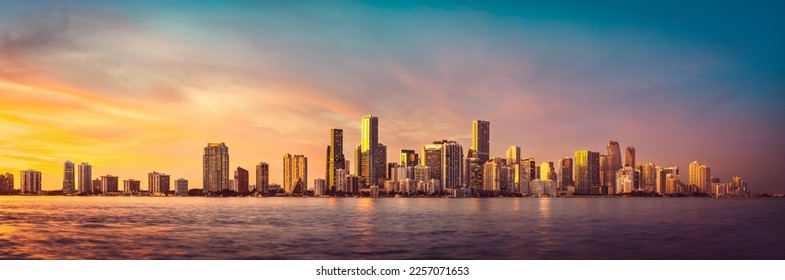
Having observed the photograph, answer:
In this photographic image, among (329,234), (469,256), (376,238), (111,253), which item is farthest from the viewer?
(329,234)

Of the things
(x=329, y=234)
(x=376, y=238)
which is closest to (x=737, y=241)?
(x=376, y=238)
